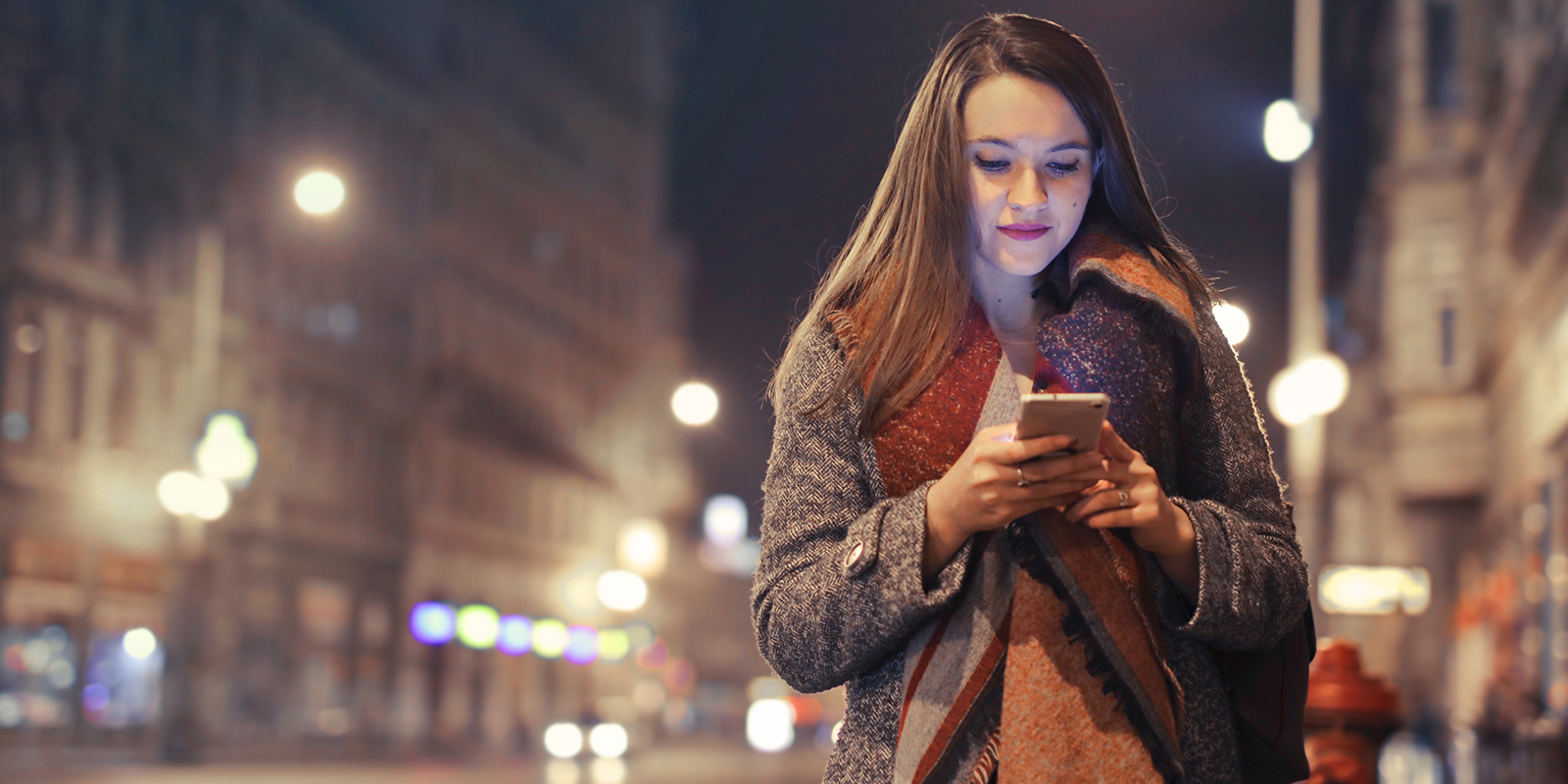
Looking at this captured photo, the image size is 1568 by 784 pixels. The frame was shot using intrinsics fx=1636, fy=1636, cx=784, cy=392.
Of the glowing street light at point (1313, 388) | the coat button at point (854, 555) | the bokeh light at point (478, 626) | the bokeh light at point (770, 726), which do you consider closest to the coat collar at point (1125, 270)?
the coat button at point (854, 555)

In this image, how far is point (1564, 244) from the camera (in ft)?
65.2

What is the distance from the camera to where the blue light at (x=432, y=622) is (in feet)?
167

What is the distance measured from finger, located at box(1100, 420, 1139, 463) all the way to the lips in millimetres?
350

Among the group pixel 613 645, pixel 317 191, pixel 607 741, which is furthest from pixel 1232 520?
pixel 613 645

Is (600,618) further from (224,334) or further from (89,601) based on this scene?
(89,601)

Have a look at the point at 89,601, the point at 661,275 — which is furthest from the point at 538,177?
the point at 89,601

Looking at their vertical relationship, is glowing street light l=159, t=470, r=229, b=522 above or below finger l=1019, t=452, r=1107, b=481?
above

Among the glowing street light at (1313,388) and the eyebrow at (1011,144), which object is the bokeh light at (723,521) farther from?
→ the eyebrow at (1011,144)

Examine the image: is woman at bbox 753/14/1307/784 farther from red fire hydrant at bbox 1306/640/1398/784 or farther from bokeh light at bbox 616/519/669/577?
bokeh light at bbox 616/519/669/577

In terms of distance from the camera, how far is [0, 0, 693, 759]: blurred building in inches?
1321

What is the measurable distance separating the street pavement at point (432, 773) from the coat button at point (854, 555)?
22.1 metres

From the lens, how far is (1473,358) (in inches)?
1268

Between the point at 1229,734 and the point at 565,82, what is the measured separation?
67.5 meters

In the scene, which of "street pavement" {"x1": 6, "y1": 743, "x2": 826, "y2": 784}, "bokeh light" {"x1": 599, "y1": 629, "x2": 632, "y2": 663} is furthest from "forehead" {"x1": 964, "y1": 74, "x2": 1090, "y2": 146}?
"bokeh light" {"x1": 599, "y1": 629, "x2": 632, "y2": 663}
